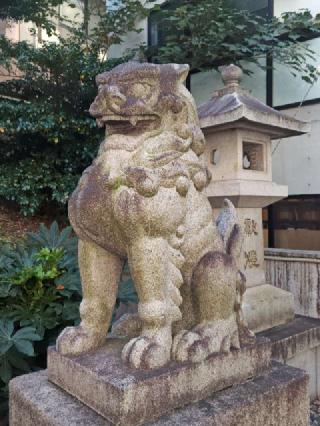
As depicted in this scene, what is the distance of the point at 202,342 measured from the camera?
154 centimetres

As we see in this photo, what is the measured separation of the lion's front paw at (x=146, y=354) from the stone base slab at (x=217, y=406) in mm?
184

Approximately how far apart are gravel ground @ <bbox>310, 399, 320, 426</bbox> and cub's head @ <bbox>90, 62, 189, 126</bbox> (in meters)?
2.75

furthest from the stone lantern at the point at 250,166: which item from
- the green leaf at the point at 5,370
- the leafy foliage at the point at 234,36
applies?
the leafy foliage at the point at 234,36

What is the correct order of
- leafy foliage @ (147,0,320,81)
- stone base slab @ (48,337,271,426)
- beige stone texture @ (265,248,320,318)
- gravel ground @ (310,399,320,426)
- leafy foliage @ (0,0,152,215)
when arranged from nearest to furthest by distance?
1. stone base slab @ (48,337,271,426)
2. gravel ground @ (310,399,320,426)
3. beige stone texture @ (265,248,320,318)
4. leafy foliage @ (147,0,320,81)
5. leafy foliage @ (0,0,152,215)

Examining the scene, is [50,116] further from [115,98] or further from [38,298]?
[115,98]

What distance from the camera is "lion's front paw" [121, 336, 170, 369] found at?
142cm

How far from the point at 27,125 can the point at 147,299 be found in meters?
5.05

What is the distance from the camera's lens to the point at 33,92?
21.5ft

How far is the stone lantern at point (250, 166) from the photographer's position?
3357 mm

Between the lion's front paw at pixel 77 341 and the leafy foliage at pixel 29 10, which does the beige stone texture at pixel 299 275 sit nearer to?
the lion's front paw at pixel 77 341

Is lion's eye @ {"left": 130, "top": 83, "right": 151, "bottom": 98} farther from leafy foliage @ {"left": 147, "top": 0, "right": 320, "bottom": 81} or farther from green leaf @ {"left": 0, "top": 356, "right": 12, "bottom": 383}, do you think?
leafy foliage @ {"left": 147, "top": 0, "right": 320, "bottom": 81}

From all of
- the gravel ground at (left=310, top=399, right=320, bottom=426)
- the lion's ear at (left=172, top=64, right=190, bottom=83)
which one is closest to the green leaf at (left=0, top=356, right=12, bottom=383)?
the lion's ear at (left=172, top=64, right=190, bottom=83)

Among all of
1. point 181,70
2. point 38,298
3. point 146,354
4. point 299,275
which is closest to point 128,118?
point 181,70

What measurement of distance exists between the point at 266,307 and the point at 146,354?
2416 mm
